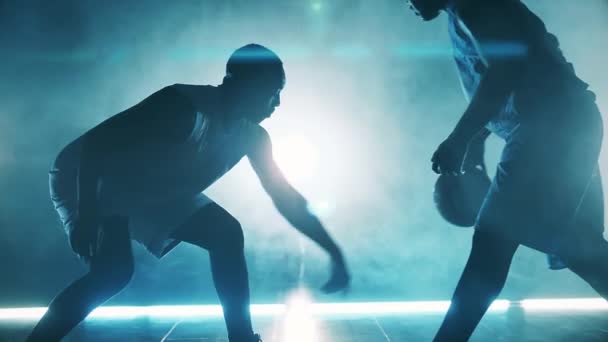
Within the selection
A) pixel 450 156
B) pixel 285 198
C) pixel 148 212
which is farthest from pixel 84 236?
pixel 450 156

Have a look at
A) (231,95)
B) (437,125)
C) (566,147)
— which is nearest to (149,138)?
(231,95)

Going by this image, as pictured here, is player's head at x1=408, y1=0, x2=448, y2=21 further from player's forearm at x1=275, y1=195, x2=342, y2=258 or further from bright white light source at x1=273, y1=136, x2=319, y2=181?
bright white light source at x1=273, y1=136, x2=319, y2=181

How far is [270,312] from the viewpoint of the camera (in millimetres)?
2893

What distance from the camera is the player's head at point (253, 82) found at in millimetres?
1564

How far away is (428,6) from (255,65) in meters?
0.64

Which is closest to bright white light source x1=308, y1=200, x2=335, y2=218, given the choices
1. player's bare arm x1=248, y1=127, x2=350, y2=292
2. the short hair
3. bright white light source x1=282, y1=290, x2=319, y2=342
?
bright white light source x1=282, y1=290, x2=319, y2=342

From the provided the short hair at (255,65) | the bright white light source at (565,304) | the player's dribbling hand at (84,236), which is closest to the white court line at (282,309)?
the bright white light source at (565,304)

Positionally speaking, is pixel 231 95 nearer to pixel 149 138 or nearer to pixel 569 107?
pixel 149 138

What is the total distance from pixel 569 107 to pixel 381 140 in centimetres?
190

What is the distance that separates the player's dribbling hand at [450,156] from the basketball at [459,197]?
200 mm

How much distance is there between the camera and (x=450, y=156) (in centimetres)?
117

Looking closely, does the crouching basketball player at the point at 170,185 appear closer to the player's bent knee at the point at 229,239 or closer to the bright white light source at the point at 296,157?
the player's bent knee at the point at 229,239

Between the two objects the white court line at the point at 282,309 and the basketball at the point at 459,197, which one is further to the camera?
the white court line at the point at 282,309

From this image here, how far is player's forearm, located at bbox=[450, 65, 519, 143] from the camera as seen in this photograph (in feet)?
3.79
